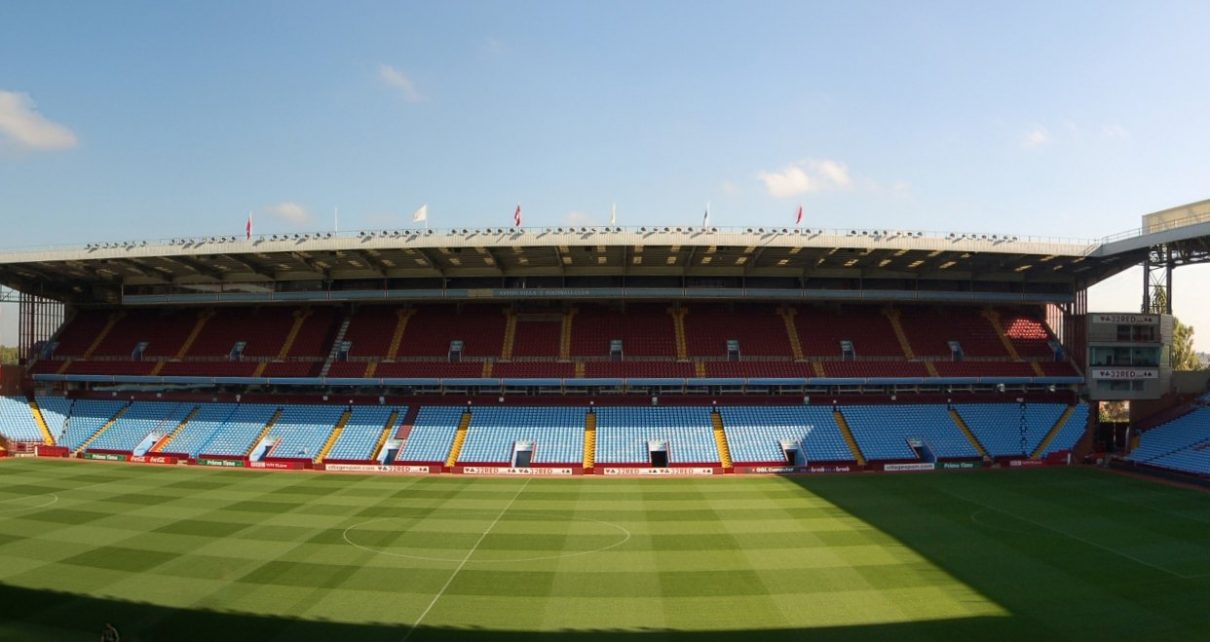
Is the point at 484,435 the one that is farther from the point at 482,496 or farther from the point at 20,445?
the point at 20,445

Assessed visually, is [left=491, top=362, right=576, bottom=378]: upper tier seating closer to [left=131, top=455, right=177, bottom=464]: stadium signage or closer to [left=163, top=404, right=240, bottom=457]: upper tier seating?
[left=163, top=404, right=240, bottom=457]: upper tier seating

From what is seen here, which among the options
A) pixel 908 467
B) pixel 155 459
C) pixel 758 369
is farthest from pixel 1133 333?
pixel 155 459

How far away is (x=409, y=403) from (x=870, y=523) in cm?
2916

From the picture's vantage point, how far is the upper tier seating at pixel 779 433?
38.3 m

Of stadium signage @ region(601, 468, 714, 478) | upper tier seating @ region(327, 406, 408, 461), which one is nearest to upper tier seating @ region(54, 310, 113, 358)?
upper tier seating @ region(327, 406, 408, 461)

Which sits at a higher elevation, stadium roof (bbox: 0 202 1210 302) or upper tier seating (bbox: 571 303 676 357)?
stadium roof (bbox: 0 202 1210 302)

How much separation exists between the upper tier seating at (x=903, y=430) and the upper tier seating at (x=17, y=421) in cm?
5181

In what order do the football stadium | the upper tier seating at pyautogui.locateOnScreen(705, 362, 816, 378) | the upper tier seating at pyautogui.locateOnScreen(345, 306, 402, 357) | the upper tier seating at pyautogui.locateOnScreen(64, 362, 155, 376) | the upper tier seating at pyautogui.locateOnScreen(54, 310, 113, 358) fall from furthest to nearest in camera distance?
the upper tier seating at pyautogui.locateOnScreen(54, 310, 113, 358), the upper tier seating at pyautogui.locateOnScreen(64, 362, 155, 376), the upper tier seating at pyautogui.locateOnScreen(345, 306, 402, 357), the upper tier seating at pyautogui.locateOnScreen(705, 362, 816, 378), the football stadium

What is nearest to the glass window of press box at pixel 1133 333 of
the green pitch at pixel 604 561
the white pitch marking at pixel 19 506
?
the green pitch at pixel 604 561

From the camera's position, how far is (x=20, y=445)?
42281 millimetres

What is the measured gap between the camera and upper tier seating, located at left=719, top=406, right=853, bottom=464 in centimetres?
3831

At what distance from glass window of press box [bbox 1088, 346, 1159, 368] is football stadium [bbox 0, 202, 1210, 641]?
0.22 meters

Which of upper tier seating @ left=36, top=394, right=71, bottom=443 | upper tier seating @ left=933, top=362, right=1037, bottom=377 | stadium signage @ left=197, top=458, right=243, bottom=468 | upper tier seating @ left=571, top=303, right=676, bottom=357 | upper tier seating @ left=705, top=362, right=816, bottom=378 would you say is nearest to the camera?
stadium signage @ left=197, top=458, right=243, bottom=468

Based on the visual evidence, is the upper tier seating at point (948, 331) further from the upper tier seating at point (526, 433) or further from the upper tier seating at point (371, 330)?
the upper tier seating at point (371, 330)
